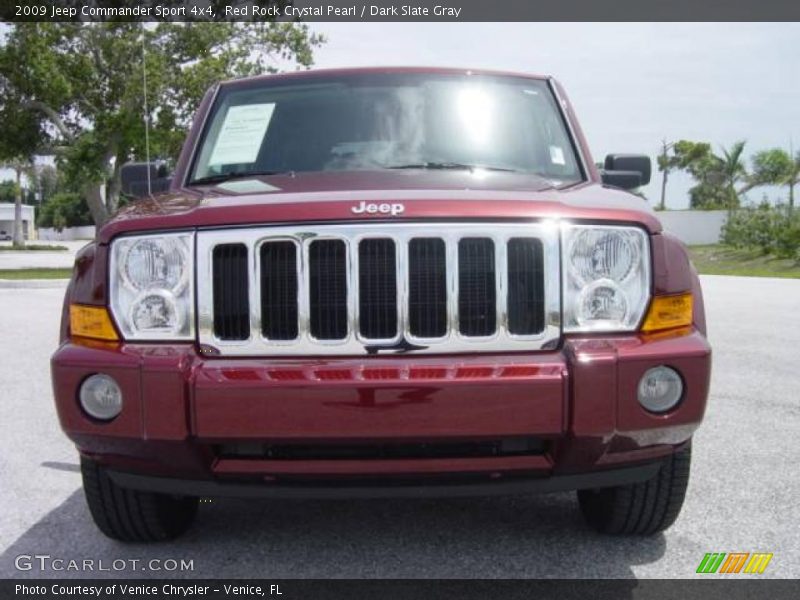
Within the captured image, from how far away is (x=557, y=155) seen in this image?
4.18 metres

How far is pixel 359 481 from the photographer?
2916 millimetres

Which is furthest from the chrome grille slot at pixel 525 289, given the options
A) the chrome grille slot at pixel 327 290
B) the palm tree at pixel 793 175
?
the palm tree at pixel 793 175

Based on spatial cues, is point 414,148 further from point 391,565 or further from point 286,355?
point 391,565

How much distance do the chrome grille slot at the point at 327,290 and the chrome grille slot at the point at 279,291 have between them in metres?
0.06

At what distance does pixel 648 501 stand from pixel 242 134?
2.32 metres

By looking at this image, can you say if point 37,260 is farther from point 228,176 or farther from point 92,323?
point 92,323

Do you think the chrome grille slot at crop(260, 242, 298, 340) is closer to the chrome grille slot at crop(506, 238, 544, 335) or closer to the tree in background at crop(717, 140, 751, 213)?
the chrome grille slot at crop(506, 238, 544, 335)

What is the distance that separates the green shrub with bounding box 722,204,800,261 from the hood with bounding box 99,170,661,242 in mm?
26549

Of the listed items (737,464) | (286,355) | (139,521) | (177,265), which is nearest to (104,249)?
(177,265)

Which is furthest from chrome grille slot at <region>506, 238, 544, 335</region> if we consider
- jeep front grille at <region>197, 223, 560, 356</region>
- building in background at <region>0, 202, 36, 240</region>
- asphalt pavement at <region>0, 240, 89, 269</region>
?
building in background at <region>0, 202, 36, 240</region>

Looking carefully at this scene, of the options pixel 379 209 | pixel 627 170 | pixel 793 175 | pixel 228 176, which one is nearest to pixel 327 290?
pixel 379 209

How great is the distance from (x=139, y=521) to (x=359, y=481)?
954 mm

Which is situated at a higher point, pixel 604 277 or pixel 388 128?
pixel 388 128

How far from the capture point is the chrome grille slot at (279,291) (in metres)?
2.93
